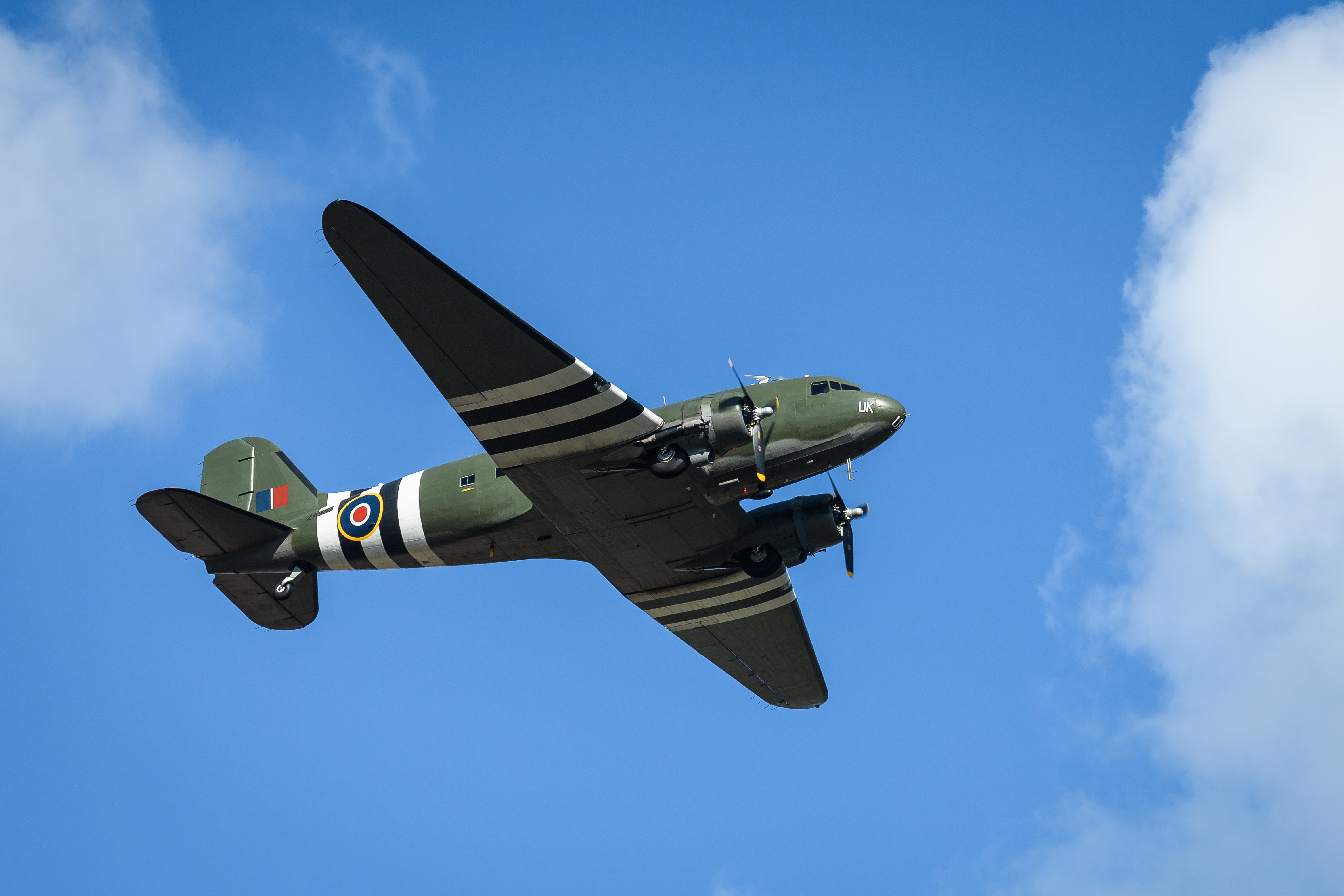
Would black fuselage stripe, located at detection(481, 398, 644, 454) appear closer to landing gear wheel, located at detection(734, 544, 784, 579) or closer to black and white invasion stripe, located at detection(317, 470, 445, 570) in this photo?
black and white invasion stripe, located at detection(317, 470, 445, 570)

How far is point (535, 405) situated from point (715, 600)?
994 centimetres

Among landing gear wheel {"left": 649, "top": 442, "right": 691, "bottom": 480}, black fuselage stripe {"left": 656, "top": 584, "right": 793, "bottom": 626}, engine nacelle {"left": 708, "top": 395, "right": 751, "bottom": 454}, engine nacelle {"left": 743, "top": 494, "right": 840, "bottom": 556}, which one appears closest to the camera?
engine nacelle {"left": 708, "top": 395, "right": 751, "bottom": 454}

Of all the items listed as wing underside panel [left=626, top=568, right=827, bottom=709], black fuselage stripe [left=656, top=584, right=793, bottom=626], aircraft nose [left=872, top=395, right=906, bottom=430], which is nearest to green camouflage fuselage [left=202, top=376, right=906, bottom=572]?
aircraft nose [left=872, top=395, right=906, bottom=430]

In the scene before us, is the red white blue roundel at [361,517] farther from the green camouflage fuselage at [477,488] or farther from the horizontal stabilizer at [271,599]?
the horizontal stabilizer at [271,599]

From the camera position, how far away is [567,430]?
78.2ft

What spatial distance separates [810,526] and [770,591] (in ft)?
12.7

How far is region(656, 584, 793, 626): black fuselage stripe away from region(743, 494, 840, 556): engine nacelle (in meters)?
3.23

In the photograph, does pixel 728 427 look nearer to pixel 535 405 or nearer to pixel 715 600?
pixel 535 405

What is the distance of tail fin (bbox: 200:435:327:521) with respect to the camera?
103 ft

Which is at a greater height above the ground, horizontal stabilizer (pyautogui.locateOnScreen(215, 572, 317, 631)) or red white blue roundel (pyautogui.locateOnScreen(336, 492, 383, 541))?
red white blue roundel (pyautogui.locateOnScreen(336, 492, 383, 541))

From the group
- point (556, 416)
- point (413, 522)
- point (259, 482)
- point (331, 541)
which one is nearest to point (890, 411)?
point (556, 416)

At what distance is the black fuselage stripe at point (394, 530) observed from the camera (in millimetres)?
28469

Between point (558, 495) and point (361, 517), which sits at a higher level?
point (361, 517)

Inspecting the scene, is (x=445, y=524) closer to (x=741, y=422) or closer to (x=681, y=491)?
(x=681, y=491)
